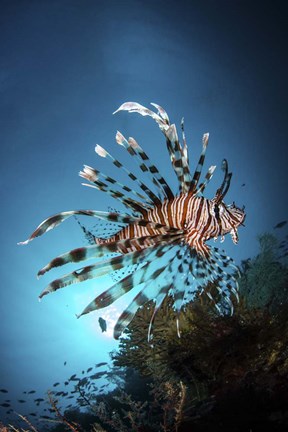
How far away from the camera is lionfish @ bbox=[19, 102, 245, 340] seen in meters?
2.32

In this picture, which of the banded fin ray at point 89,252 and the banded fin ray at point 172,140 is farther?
the banded fin ray at point 172,140

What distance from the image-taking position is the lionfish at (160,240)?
2316 mm

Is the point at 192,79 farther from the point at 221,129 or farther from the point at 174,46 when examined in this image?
the point at 221,129

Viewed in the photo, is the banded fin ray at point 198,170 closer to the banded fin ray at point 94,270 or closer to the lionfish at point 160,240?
the lionfish at point 160,240

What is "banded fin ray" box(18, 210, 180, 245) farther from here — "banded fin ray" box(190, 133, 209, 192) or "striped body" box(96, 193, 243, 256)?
"banded fin ray" box(190, 133, 209, 192)

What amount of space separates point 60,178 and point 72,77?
5.77m

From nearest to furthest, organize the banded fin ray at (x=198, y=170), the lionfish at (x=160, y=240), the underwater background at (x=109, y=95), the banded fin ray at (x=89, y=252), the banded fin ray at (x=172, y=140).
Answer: the banded fin ray at (x=89, y=252) → the lionfish at (x=160, y=240) → the banded fin ray at (x=172, y=140) → the banded fin ray at (x=198, y=170) → the underwater background at (x=109, y=95)

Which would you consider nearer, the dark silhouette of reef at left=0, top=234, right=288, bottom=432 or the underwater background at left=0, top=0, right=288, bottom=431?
the dark silhouette of reef at left=0, top=234, right=288, bottom=432

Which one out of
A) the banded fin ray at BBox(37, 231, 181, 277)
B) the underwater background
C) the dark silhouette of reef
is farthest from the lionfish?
the underwater background

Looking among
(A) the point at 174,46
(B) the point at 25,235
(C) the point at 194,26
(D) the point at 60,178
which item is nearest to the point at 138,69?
(A) the point at 174,46

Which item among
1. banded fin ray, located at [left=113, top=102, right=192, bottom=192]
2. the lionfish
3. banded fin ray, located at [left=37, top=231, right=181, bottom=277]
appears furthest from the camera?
banded fin ray, located at [left=113, top=102, right=192, bottom=192]

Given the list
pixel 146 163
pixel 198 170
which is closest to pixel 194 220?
pixel 198 170

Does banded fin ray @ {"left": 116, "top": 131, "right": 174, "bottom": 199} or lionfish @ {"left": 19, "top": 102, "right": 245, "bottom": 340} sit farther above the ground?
banded fin ray @ {"left": 116, "top": 131, "right": 174, "bottom": 199}

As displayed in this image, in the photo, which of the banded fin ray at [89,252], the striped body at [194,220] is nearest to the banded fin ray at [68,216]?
the banded fin ray at [89,252]
